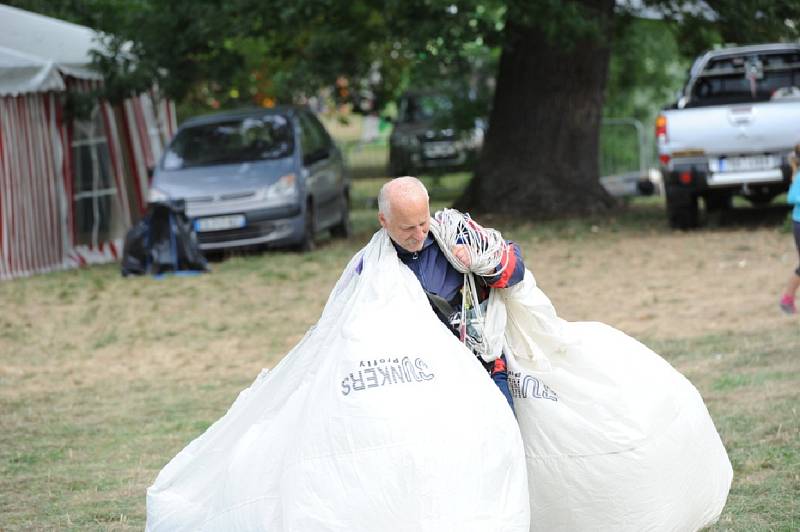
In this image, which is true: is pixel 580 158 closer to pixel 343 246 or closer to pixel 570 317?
pixel 343 246

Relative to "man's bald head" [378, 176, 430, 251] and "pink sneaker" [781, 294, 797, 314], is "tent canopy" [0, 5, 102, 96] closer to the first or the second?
"pink sneaker" [781, 294, 797, 314]

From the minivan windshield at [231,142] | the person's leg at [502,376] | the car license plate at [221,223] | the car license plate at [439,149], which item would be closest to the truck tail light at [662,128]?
the minivan windshield at [231,142]

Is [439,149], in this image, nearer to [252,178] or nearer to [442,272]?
[252,178]

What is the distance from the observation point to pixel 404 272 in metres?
4.46

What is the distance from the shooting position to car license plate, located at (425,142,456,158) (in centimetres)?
2361

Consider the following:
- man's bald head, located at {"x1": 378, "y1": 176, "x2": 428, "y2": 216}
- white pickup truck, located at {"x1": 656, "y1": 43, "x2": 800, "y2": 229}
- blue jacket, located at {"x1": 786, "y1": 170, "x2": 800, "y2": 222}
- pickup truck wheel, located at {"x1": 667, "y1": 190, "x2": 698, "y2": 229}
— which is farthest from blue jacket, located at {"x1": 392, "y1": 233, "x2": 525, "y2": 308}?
pickup truck wheel, located at {"x1": 667, "y1": 190, "x2": 698, "y2": 229}

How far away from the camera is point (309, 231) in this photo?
1634cm

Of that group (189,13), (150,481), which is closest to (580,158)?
(189,13)

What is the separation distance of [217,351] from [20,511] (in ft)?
14.0

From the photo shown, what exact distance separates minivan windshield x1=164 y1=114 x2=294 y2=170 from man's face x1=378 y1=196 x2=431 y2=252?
12051 millimetres

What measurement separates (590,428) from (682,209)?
1195cm

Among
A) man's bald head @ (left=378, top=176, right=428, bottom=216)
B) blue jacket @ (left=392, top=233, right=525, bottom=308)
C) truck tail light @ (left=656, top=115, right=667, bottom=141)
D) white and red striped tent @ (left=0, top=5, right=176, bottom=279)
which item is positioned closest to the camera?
man's bald head @ (left=378, top=176, right=428, bottom=216)

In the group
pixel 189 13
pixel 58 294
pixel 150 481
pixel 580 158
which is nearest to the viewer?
pixel 150 481

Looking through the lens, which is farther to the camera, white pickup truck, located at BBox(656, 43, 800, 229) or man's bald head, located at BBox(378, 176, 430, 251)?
white pickup truck, located at BBox(656, 43, 800, 229)
